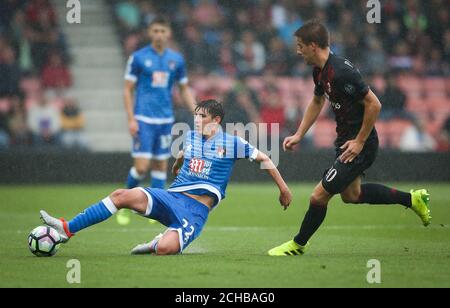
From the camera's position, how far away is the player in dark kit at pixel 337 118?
8.05 metres

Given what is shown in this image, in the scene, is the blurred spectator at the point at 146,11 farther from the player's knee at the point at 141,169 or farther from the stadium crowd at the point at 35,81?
the player's knee at the point at 141,169

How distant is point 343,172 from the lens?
8195mm

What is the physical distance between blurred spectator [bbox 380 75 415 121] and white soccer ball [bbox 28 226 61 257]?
12.3m

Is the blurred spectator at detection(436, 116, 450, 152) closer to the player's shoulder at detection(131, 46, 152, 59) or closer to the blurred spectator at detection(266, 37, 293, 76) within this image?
the blurred spectator at detection(266, 37, 293, 76)

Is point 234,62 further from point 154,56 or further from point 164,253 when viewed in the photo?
point 164,253

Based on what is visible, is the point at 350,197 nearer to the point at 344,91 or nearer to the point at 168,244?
the point at 344,91

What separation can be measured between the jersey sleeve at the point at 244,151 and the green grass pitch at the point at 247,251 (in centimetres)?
87

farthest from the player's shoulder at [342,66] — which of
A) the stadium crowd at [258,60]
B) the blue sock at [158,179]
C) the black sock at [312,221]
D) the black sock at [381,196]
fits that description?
the stadium crowd at [258,60]

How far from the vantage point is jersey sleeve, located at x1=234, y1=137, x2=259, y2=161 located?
8328 mm

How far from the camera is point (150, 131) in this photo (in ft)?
40.9
